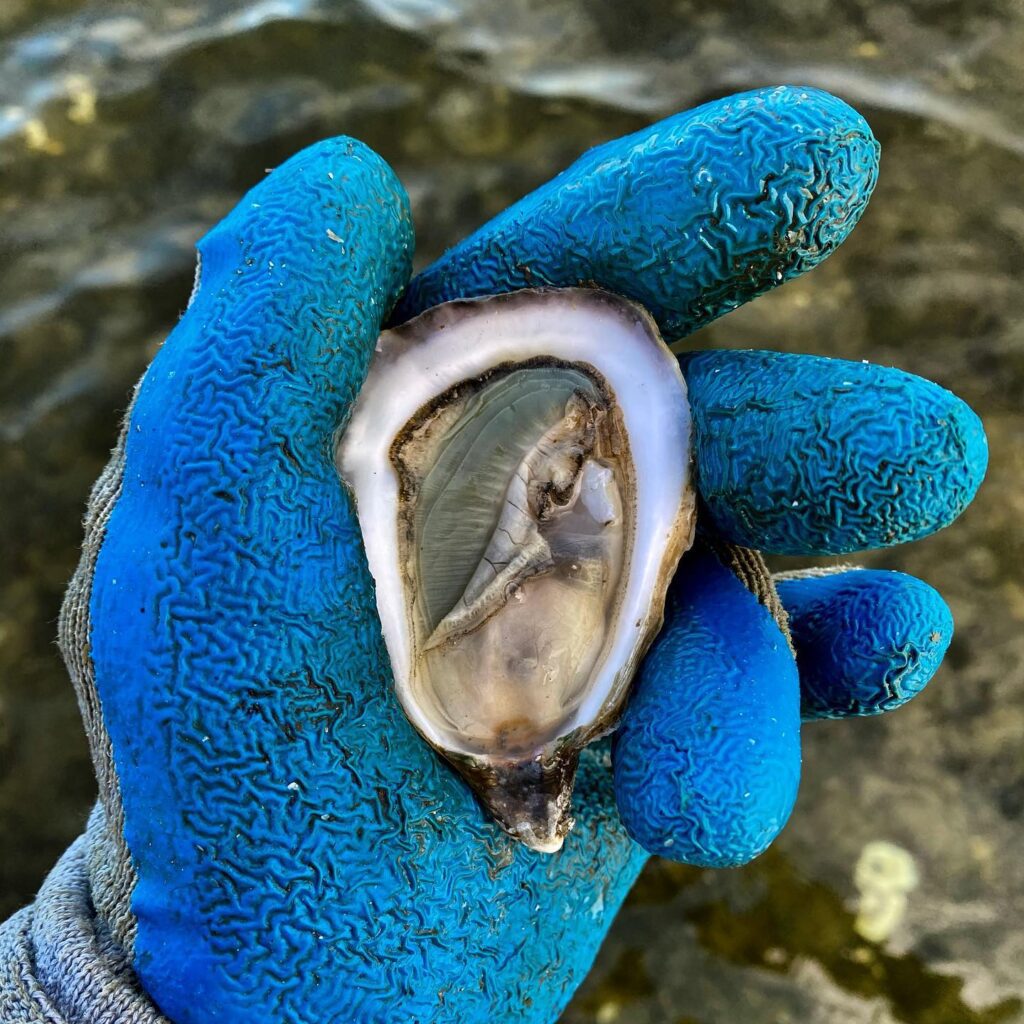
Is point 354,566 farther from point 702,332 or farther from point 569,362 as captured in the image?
point 702,332

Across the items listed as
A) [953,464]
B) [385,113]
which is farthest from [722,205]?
[385,113]

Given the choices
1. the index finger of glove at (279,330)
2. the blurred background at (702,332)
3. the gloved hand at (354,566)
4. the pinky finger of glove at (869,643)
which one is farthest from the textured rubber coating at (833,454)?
the blurred background at (702,332)

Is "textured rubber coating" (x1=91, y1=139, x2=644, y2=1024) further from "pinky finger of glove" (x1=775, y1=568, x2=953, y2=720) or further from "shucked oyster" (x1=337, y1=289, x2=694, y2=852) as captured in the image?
"pinky finger of glove" (x1=775, y1=568, x2=953, y2=720)

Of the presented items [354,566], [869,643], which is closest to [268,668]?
[354,566]

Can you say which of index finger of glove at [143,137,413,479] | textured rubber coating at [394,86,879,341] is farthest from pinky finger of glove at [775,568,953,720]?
index finger of glove at [143,137,413,479]

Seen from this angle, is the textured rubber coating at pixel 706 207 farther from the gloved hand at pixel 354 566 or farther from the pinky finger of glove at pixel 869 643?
the pinky finger of glove at pixel 869 643

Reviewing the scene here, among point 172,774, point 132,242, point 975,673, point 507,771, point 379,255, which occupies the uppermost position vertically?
point 379,255

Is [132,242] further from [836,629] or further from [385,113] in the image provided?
[836,629]
